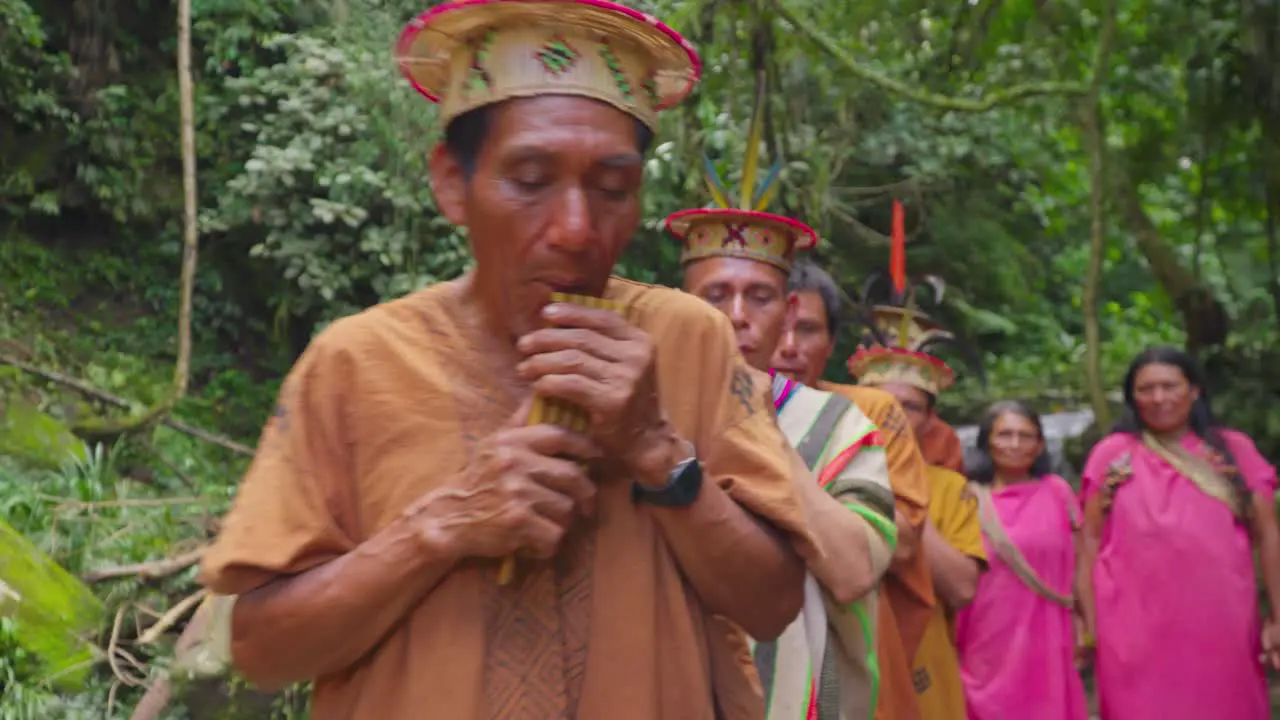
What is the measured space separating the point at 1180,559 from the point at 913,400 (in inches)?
61.3

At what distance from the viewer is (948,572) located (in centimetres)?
464

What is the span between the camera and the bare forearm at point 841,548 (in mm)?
2648

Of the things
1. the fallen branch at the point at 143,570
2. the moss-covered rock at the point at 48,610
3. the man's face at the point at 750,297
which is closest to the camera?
the man's face at the point at 750,297

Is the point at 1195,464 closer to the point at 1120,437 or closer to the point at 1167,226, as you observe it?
the point at 1120,437

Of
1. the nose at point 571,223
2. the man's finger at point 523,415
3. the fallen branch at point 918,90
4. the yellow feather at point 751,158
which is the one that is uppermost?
the fallen branch at point 918,90

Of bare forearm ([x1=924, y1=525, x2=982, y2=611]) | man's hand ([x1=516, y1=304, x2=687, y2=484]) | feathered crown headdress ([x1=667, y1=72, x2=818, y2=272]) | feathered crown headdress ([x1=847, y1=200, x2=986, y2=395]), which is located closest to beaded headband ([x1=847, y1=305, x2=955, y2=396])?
feathered crown headdress ([x1=847, y1=200, x2=986, y2=395])

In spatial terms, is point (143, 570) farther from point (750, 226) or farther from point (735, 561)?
point (735, 561)

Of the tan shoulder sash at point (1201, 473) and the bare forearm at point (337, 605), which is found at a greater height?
the bare forearm at point (337, 605)

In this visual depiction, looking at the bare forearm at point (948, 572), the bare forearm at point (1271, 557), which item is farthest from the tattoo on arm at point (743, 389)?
the bare forearm at point (1271, 557)

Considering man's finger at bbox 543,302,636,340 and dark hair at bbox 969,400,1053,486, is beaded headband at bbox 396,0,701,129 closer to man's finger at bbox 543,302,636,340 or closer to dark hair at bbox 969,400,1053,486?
man's finger at bbox 543,302,636,340

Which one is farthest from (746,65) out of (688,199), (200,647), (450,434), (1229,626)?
(450,434)

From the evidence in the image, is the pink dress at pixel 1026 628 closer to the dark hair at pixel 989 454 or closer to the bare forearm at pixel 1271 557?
the dark hair at pixel 989 454

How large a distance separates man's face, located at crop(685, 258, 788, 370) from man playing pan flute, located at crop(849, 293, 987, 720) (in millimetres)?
1467

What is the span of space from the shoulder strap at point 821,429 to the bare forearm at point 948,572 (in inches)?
56.8
